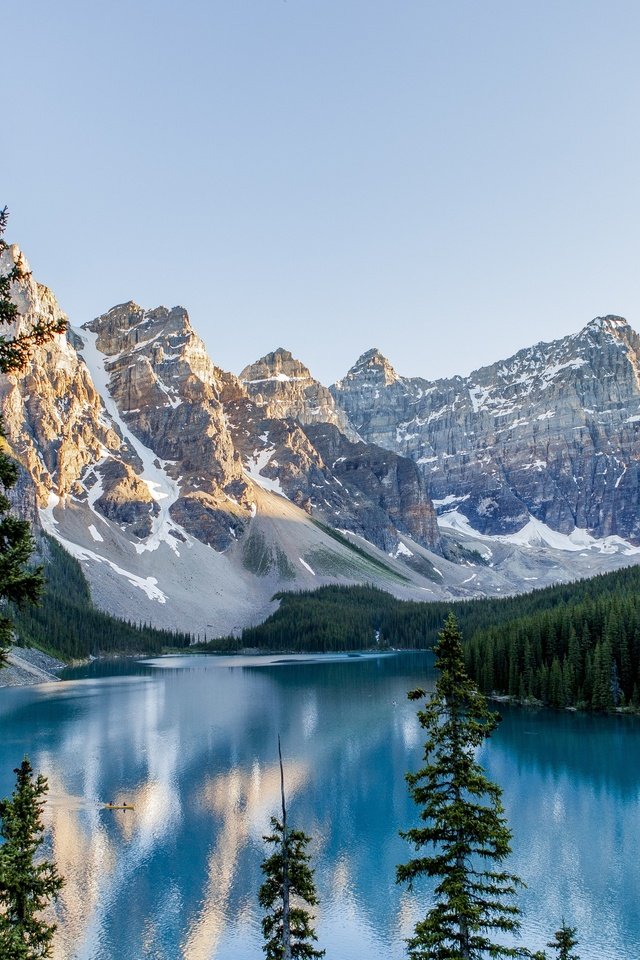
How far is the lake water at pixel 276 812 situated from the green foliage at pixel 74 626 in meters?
48.6

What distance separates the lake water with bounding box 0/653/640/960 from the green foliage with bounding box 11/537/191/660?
159ft

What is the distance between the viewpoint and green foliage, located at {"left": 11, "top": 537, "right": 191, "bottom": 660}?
13425 cm

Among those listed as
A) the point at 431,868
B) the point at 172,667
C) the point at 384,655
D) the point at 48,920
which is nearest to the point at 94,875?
the point at 48,920

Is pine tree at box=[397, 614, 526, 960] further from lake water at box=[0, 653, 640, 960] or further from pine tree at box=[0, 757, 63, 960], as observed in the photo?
lake water at box=[0, 653, 640, 960]

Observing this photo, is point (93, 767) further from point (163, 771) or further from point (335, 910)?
point (335, 910)

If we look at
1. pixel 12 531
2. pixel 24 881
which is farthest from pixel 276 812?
pixel 12 531

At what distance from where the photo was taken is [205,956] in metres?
26.6

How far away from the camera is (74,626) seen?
150250 millimetres

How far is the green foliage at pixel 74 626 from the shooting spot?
134 meters

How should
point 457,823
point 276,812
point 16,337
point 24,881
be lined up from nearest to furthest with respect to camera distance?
point 16,337 < point 457,823 < point 24,881 < point 276,812

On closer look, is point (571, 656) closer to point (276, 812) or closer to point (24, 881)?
point (276, 812)

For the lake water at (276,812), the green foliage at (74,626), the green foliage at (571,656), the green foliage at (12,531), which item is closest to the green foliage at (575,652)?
the green foliage at (571,656)

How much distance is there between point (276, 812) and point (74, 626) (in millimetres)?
116842

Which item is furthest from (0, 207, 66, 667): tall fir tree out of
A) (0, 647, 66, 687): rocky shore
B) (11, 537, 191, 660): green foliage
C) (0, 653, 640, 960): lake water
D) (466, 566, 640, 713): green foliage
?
(11, 537, 191, 660): green foliage
